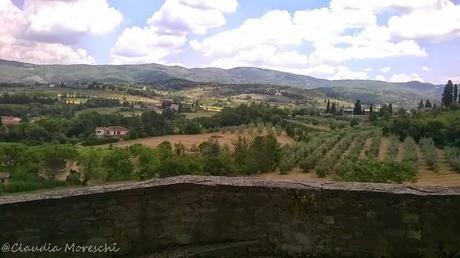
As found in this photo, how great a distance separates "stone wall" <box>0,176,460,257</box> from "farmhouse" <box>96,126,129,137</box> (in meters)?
101

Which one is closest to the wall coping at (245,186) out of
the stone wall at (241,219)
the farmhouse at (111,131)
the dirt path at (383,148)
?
the stone wall at (241,219)

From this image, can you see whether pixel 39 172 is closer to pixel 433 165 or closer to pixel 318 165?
pixel 318 165

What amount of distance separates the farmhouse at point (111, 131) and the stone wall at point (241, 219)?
10142 centimetres

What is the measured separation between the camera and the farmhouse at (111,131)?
107 metres

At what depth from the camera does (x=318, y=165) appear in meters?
54.0

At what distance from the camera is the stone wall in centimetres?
679

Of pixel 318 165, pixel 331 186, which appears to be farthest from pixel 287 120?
pixel 331 186

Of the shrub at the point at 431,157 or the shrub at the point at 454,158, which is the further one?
the shrub at the point at 431,157

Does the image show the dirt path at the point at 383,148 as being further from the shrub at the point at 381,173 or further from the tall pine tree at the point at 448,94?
the tall pine tree at the point at 448,94

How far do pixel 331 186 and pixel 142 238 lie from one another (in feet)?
8.91

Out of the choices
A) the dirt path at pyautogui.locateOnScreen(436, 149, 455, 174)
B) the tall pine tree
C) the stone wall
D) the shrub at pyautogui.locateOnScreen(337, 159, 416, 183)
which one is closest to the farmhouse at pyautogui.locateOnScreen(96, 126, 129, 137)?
the dirt path at pyautogui.locateOnScreen(436, 149, 455, 174)

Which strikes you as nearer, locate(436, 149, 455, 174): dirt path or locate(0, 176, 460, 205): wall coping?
locate(0, 176, 460, 205): wall coping

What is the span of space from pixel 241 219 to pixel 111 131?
4147 inches

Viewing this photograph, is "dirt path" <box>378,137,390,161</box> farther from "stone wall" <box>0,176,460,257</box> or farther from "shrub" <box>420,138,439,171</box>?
"stone wall" <box>0,176,460,257</box>
